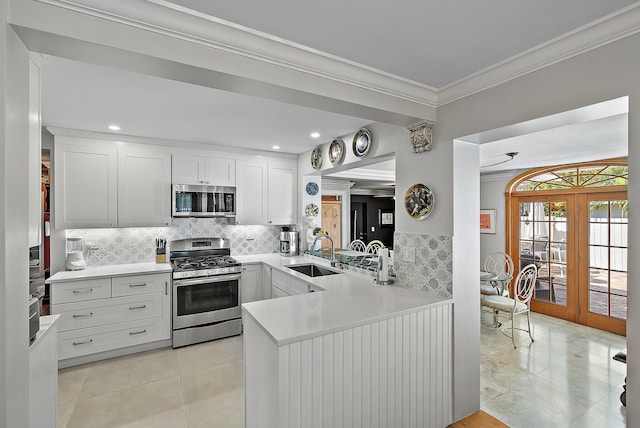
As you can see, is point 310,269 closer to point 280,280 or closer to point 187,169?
point 280,280

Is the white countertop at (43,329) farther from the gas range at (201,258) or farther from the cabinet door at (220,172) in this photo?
the cabinet door at (220,172)

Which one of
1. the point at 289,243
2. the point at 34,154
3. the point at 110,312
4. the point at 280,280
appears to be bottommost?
the point at 110,312

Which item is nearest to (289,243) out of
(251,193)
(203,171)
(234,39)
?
(251,193)

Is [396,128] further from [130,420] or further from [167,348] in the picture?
[167,348]

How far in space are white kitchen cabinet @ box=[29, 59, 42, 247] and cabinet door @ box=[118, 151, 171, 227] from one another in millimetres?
2261

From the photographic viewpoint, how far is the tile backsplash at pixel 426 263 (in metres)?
2.24

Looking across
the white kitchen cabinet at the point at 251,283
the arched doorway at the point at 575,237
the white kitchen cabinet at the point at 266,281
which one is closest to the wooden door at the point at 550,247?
the arched doorway at the point at 575,237

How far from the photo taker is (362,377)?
1.76 m

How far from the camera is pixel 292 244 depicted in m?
4.38

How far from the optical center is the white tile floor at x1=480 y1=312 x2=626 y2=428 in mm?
2373

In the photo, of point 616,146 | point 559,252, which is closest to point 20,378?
point 616,146

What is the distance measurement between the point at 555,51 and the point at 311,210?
331cm

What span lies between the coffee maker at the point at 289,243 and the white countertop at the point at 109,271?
1511 millimetres

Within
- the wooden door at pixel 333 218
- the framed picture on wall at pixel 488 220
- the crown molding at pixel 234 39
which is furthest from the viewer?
the wooden door at pixel 333 218
